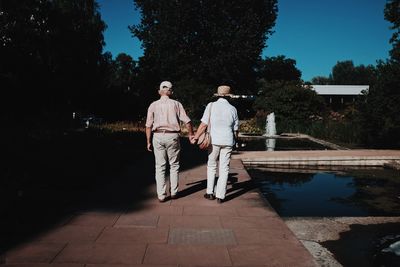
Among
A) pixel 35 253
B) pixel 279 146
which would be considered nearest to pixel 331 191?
pixel 35 253

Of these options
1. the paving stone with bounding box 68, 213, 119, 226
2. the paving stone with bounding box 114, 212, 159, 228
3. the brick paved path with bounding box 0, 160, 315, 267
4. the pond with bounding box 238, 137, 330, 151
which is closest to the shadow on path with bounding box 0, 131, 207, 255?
the paving stone with bounding box 68, 213, 119, 226

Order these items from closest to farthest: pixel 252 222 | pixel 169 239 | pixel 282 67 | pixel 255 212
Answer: pixel 169 239
pixel 252 222
pixel 255 212
pixel 282 67

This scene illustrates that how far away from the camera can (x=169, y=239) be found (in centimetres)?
389

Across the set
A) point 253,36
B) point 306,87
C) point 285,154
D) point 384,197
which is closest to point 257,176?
point 285,154

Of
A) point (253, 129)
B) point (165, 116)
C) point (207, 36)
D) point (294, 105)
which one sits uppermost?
point (207, 36)

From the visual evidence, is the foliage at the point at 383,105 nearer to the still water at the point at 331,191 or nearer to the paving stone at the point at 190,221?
the still water at the point at 331,191

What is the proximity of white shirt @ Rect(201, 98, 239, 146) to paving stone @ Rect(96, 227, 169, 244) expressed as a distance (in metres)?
1.64

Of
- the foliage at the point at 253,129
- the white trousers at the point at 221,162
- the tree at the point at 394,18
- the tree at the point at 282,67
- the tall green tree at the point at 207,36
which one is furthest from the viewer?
the tree at the point at 282,67

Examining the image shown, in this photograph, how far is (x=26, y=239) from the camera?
3795mm

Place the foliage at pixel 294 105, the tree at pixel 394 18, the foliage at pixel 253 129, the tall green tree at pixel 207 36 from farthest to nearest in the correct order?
the tall green tree at pixel 207 36 → the foliage at pixel 294 105 → the foliage at pixel 253 129 → the tree at pixel 394 18

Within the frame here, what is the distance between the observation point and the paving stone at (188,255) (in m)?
3.30

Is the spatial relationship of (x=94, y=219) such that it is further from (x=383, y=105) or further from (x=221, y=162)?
(x=383, y=105)

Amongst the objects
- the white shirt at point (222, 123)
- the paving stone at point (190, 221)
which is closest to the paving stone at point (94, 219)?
the paving stone at point (190, 221)

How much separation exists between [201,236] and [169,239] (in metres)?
0.36
